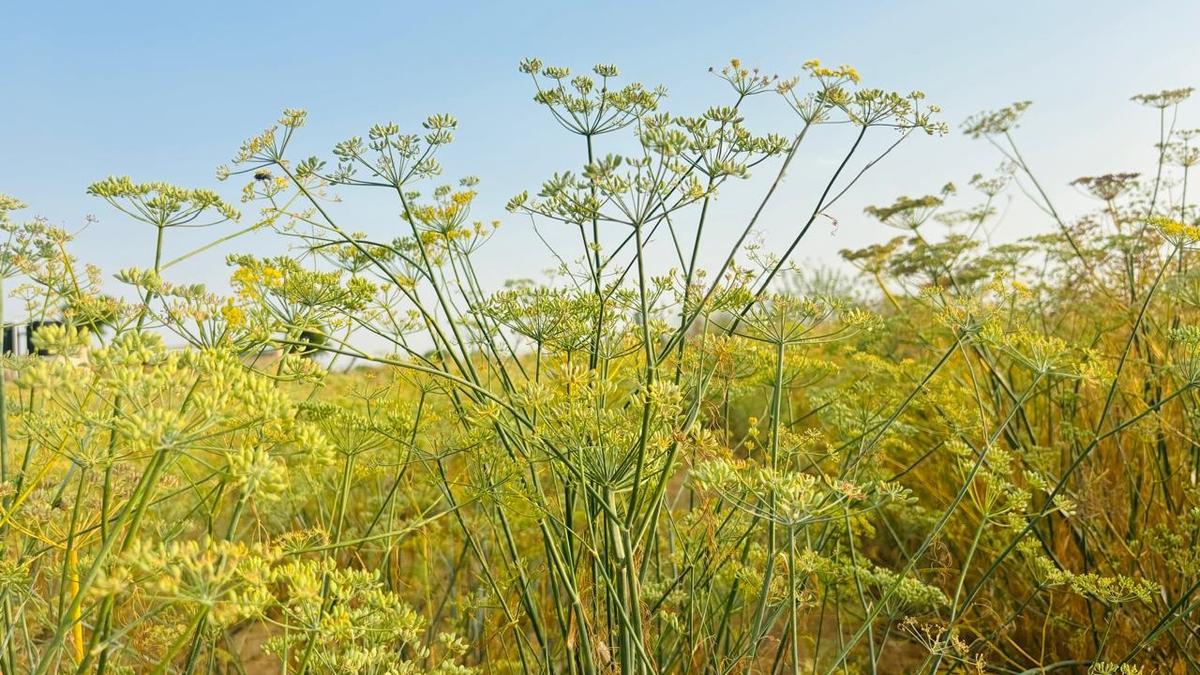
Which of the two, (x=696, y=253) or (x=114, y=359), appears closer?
(x=114, y=359)

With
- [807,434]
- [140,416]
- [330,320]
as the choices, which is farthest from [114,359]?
[807,434]

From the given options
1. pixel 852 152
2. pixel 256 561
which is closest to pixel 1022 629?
pixel 852 152

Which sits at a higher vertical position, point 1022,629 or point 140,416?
point 140,416

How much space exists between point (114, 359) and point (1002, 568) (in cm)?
462

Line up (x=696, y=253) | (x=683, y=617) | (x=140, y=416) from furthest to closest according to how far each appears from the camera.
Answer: (x=683, y=617), (x=696, y=253), (x=140, y=416)

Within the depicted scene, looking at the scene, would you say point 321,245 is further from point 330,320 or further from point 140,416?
point 140,416

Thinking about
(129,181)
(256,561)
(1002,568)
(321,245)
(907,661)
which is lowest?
(907,661)

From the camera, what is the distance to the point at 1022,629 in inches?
177

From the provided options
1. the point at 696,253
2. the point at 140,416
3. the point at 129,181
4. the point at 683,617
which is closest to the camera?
the point at 140,416

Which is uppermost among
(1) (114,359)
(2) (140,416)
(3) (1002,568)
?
(1) (114,359)

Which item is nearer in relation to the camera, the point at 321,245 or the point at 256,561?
the point at 256,561

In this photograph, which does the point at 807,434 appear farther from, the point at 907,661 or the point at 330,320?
the point at 907,661

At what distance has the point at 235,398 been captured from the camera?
1428 mm

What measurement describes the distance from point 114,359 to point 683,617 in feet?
8.02
